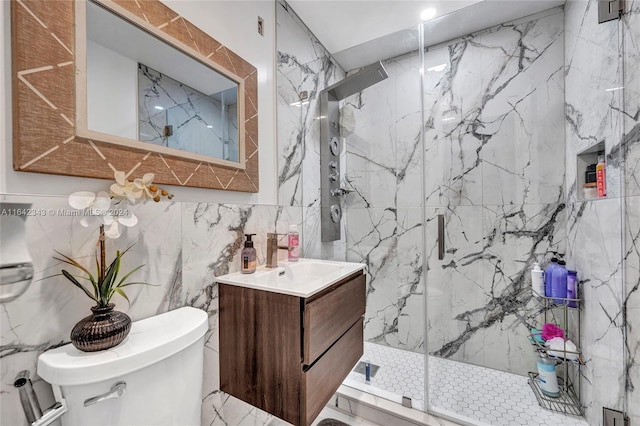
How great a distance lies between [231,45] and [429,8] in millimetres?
1322

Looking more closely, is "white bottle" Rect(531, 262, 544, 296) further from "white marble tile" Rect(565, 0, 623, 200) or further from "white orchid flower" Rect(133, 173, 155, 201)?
"white orchid flower" Rect(133, 173, 155, 201)

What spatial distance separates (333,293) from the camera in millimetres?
1163

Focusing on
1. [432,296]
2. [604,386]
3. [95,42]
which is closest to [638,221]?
[604,386]

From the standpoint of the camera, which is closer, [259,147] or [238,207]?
[238,207]

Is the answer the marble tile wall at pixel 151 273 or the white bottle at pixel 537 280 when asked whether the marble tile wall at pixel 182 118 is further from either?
the white bottle at pixel 537 280

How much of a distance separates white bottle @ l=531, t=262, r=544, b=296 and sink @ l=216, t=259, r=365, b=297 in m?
1.17

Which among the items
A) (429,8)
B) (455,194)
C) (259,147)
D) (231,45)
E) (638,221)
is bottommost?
(638,221)

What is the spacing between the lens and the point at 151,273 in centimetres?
94

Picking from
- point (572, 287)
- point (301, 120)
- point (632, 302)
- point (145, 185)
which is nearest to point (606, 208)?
point (632, 302)

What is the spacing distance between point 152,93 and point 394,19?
5.40 ft

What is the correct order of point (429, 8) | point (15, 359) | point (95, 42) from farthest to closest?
point (429, 8) < point (95, 42) < point (15, 359)

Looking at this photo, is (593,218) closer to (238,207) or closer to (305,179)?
(305,179)

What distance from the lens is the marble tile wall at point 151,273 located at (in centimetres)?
66

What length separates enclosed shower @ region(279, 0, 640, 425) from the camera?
1.54 metres
